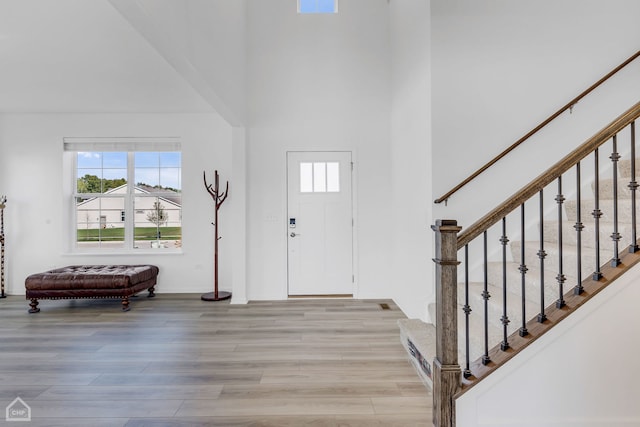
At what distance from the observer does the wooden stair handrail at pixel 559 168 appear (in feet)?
5.84

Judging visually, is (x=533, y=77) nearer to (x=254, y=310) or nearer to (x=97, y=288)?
(x=254, y=310)

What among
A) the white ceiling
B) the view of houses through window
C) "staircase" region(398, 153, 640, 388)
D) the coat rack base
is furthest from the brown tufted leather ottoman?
"staircase" region(398, 153, 640, 388)

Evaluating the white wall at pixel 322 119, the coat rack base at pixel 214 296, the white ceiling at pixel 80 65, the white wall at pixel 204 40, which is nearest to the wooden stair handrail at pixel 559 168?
the white wall at pixel 204 40

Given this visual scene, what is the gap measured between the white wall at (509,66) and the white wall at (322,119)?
5.44 feet

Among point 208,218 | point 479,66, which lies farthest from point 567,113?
point 208,218

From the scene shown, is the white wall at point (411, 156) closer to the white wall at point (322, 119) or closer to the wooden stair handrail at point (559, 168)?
the white wall at point (322, 119)

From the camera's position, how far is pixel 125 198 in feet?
18.0

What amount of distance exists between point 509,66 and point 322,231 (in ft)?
9.35

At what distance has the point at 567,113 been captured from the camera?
10.3 feet

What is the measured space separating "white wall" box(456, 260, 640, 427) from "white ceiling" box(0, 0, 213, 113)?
12.4 ft

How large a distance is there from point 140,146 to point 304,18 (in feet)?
10.1

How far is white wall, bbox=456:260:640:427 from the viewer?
5.94 feet

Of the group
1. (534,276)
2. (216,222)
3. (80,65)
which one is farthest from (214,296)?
(534,276)

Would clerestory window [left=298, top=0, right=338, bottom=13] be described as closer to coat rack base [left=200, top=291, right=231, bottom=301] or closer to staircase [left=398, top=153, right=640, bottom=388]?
staircase [left=398, top=153, right=640, bottom=388]
